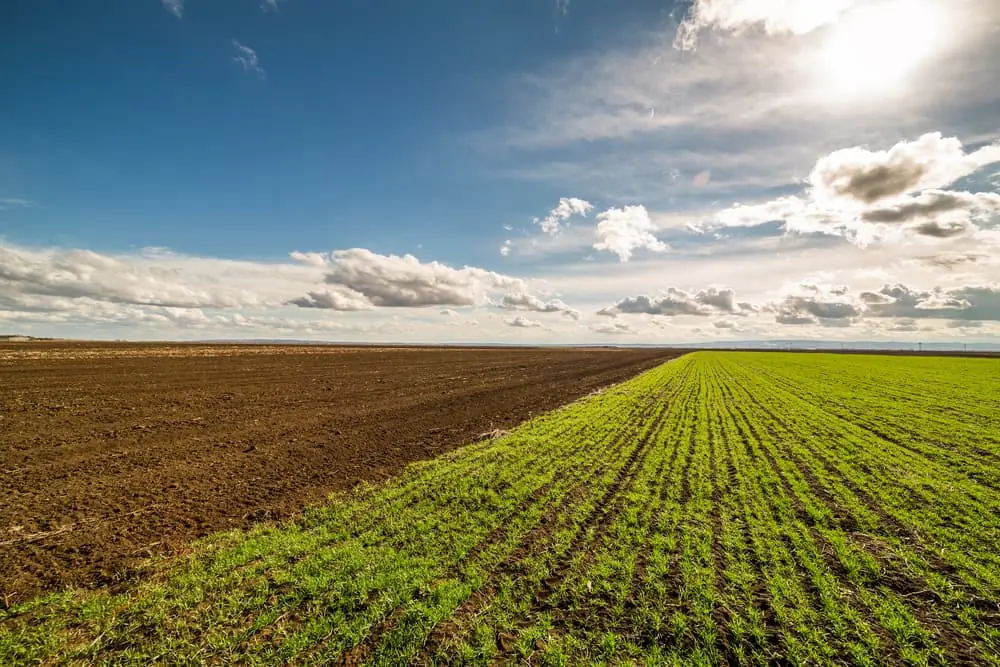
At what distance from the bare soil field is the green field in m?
1.50

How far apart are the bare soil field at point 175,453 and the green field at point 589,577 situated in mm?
1501

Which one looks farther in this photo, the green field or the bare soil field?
the bare soil field

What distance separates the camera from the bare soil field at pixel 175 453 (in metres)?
8.62

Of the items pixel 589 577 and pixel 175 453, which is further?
pixel 175 453

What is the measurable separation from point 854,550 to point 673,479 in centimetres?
456

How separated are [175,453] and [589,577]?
15007 mm

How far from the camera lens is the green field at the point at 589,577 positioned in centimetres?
573

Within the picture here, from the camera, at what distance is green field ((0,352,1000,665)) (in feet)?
18.8

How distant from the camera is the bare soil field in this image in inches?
340

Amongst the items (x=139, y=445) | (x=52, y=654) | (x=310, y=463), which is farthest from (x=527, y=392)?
(x=52, y=654)

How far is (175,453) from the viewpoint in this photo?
14.8 metres

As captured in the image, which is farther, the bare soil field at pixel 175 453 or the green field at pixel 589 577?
the bare soil field at pixel 175 453

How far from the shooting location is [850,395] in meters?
31.5

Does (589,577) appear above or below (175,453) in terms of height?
below
